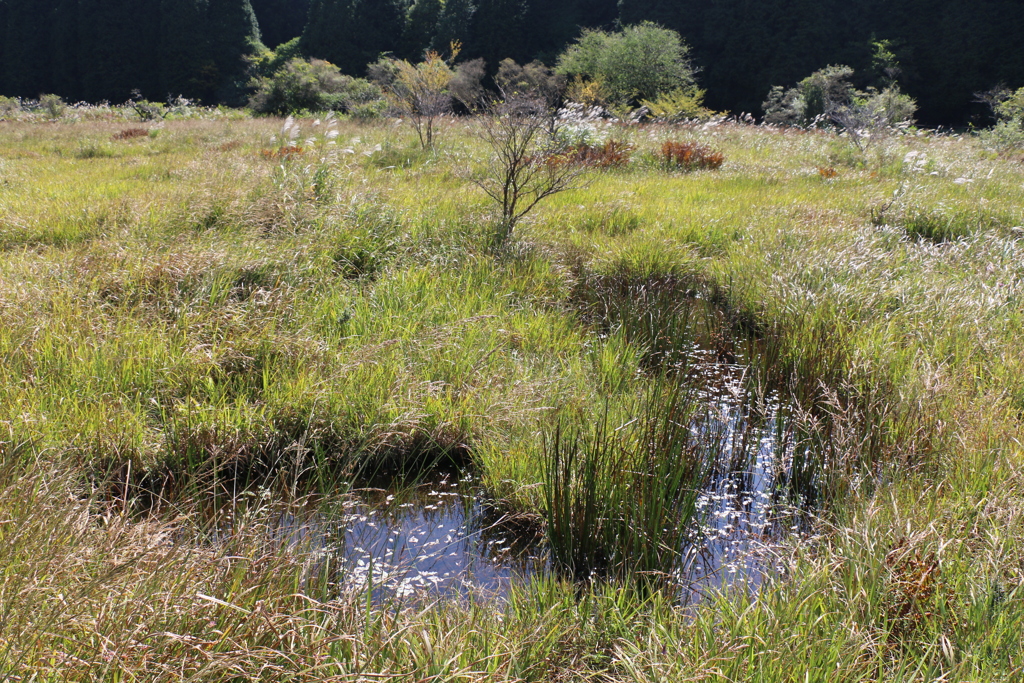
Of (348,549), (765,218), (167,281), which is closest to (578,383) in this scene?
(348,549)

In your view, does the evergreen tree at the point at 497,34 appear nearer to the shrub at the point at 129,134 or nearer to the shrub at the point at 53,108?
Answer: the shrub at the point at 53,108

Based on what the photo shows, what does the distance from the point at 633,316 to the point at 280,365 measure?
2.29m

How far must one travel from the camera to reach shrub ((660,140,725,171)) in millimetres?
9750

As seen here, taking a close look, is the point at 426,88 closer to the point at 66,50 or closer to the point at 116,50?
the point at 116,50

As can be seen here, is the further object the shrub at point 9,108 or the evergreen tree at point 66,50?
the evergreen tree at point 66,50

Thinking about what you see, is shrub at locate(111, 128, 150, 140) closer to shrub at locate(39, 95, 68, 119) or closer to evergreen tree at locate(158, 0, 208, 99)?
shrub at locate(39, 95, 68, 119)

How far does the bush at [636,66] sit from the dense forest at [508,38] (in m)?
4.47

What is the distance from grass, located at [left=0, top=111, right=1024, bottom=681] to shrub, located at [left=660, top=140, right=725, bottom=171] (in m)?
3.35

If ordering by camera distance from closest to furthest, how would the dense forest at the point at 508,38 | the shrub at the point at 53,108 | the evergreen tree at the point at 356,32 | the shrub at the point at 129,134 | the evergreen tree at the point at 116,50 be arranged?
the shrub at the point at 129,134 < the shrub at the point at 53,108 < the dense forest at the point at 508,38 < the evergreen tree at the point at 116,50 < the evergreen tree at the point at 356,32

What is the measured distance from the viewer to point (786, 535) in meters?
2.38

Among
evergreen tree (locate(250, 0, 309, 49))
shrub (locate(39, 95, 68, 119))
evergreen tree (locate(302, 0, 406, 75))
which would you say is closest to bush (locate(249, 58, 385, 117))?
shrub (locate(39, 95, 68, 119))

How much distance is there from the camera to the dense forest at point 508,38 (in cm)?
2800

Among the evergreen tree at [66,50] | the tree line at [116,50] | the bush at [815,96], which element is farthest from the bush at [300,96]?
the evergreen tree at [66,50]

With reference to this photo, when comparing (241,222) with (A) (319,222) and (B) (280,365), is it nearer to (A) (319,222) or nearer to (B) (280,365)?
(A) (319,222)
